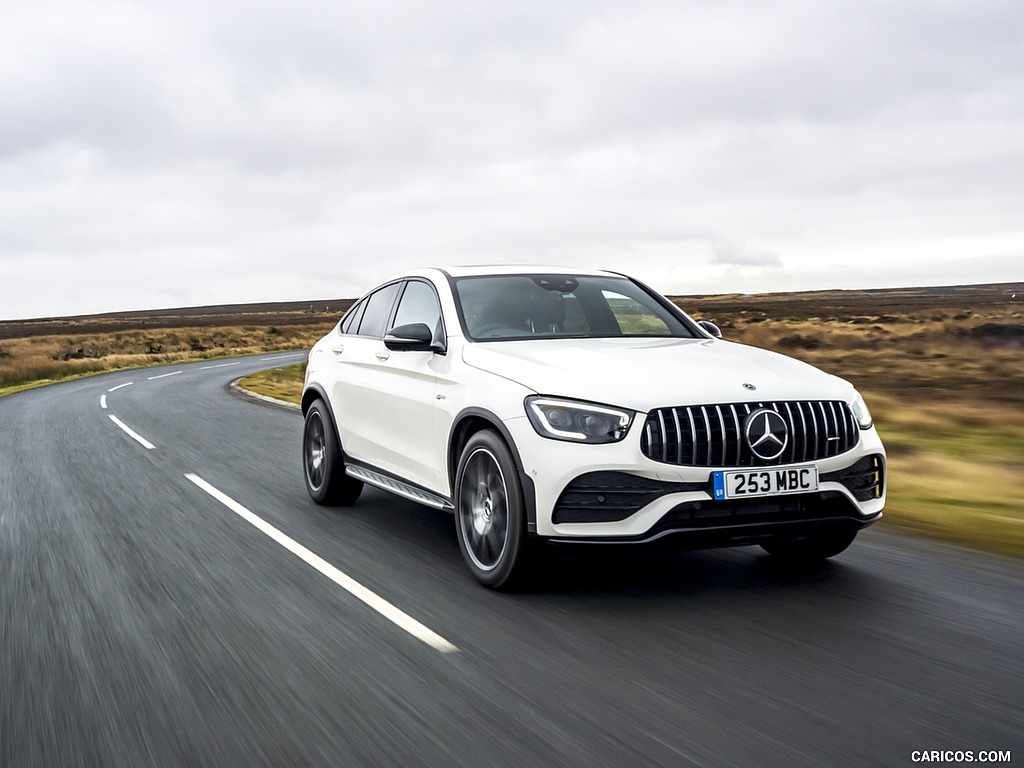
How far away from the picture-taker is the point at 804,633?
4.54 meters

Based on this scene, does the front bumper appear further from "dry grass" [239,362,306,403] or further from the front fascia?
"dry grass" [239,362,306,403]

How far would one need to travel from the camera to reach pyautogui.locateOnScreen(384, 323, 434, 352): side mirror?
6.07 m

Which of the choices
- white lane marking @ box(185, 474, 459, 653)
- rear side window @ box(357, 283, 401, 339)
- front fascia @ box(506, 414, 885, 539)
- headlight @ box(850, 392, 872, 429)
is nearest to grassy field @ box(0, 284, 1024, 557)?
headlight @ box(850, 392, 872, 429)

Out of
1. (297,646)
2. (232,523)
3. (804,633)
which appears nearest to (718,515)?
(804,633)

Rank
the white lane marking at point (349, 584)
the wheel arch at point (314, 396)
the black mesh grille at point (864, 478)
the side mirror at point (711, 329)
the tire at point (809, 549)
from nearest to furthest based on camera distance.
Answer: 1. the white lane marking at point (349, 584)
2. the black mesh grille at point (864, 478)
3. the tire at point (809, 549)
4. the side mirror at point (711, 329)
5. the wheel arch at point (314, 396)

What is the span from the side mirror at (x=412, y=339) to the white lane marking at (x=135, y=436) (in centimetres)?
708

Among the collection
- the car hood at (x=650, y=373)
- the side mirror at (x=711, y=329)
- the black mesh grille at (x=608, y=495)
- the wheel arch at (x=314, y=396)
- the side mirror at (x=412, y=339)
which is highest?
the side mirror at (x=412, y=339)

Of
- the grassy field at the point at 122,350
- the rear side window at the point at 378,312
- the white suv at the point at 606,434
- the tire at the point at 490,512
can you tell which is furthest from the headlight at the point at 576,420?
the grassy field at the point at 122,350

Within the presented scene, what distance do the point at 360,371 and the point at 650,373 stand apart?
2957mm

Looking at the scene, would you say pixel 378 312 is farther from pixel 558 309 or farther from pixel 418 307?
pixel 558 309

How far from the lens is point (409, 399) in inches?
255

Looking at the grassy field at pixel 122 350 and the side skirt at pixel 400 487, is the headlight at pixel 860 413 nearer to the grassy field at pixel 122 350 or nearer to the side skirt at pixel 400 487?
the side skirt at pixel 400 487

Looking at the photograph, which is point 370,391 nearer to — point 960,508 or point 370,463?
point 370,463

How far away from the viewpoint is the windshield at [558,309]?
6.31m
